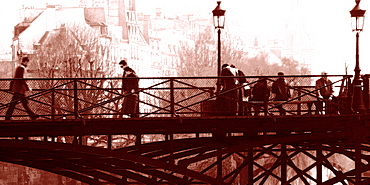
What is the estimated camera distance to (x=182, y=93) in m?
25.6

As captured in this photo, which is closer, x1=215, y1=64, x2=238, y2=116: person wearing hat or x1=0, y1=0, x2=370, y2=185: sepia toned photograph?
x1=0, y1=0, x2=370, y2=185: sepia toned photograph

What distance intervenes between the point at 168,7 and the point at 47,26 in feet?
176

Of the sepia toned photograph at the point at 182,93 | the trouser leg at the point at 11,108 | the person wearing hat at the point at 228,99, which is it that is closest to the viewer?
the trouser leg at the point at 11,108

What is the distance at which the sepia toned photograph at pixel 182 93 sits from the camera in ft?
70.5

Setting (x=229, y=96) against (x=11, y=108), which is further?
(x=229, y=96)

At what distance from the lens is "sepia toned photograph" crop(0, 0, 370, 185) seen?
846 inches

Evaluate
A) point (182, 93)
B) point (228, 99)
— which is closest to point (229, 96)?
point (228, 99)

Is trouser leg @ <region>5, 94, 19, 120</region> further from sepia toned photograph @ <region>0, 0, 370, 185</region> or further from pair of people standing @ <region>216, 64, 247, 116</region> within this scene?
pair of people standing @ <region>216, 64, 247, 116</region>

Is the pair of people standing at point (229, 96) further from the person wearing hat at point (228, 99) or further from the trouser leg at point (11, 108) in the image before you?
the trouser leg at point (11, 108)

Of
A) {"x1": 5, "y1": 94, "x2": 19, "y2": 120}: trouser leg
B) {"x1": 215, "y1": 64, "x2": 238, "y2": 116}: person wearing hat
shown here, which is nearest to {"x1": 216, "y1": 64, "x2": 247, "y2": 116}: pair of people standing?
{"x1": 215, "y1": 64, "x2": 238, "y2": 116}: person wearing hat

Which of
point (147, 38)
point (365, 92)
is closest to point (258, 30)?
point (147, 38)

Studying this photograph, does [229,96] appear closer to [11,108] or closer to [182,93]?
[182,93]

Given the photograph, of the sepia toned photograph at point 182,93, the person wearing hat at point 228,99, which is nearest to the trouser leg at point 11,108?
the sepia toned photograph at point 182,93

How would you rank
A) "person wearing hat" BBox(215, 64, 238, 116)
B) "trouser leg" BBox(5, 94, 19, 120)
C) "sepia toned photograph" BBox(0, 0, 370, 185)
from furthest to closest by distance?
"person wearing hat" BBox(215, 64, 238, 116)
"sepia toned photograph" BBox(0, 0, 370, 185)
"trouser leg" BBox(5, 94, 19, 120)
